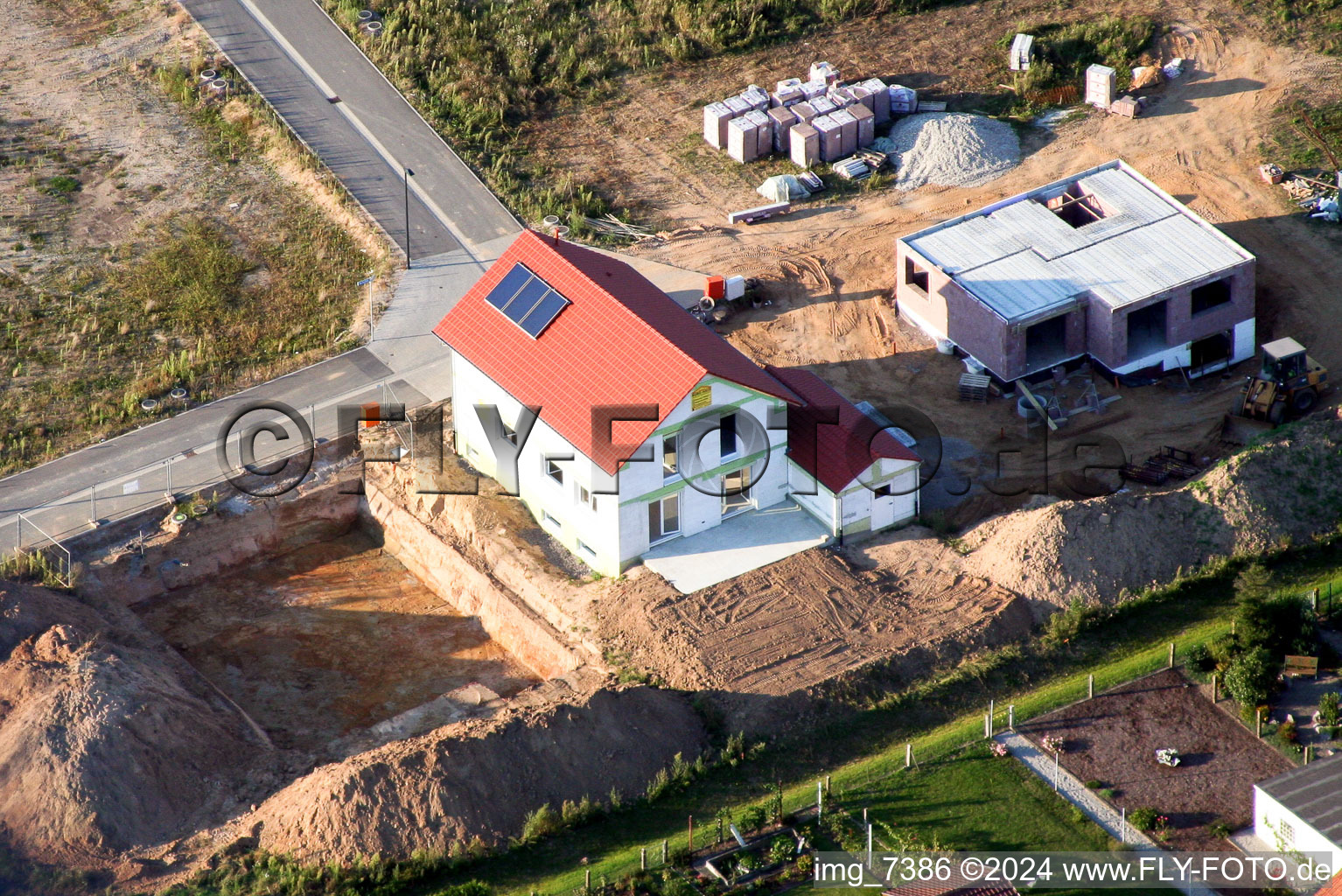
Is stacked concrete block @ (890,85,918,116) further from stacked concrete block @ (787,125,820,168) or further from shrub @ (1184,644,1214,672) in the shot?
shrub @ (1184,644,1214,672)

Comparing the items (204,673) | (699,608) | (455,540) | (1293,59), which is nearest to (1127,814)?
(699,608)

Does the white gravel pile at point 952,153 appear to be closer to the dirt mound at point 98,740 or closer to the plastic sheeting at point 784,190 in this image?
the plastic sheeting at point 784,190

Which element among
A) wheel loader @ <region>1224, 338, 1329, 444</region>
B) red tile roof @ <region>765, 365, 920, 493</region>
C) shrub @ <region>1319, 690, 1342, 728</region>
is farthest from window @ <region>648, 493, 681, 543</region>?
wheel loader @ <region>1224, 338, 1329, 444</region>

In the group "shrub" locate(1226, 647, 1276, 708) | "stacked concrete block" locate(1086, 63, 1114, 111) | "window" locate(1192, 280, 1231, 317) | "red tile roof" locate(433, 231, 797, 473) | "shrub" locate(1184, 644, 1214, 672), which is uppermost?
"red tile roof" locate(433, 231, 797, 473)

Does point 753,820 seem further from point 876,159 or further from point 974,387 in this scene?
point 876,159

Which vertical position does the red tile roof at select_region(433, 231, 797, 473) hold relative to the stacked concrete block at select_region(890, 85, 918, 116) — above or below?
above

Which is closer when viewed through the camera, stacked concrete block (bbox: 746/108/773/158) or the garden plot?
the garden plot

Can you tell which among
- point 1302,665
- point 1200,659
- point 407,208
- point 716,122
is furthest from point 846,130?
point 1302,665

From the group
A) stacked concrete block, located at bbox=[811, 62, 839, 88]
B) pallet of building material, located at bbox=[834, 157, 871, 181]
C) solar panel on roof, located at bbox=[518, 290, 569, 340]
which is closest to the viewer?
solar panel on roof, located at bbox=[518, 290, 569, 340]
